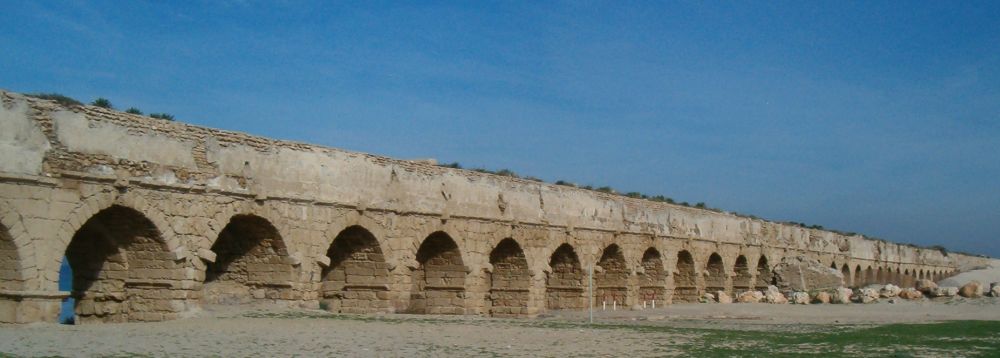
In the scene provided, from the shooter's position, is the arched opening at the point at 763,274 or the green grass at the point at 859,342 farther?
the arched opening at the point at 763,274

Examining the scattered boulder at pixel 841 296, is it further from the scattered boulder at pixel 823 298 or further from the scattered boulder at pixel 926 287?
the scattered boulder at pixel 926 287

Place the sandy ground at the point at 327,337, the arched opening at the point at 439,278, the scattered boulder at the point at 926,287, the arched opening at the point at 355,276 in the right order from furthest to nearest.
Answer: the scattered boulder at the point at 926,287, the arched opening at the point at 439,278, the arched opening at the point at 355,276, the sandy ground at the point at 327,337

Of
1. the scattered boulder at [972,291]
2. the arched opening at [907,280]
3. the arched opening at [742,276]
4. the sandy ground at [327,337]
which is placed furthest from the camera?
the arched opening at [907,280]

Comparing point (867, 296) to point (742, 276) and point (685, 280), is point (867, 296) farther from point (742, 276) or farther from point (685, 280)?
point (742, 276)

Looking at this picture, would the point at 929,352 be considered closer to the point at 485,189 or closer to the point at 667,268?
the point at 485,189

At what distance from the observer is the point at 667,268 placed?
27.0 meters

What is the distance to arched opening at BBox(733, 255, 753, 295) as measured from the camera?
32344 millimetres

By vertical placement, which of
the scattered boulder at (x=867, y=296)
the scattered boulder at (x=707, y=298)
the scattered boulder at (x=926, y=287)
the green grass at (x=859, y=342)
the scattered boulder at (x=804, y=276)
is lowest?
the green grass at (x=859, y=342)

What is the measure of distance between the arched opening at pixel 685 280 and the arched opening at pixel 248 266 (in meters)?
15.6

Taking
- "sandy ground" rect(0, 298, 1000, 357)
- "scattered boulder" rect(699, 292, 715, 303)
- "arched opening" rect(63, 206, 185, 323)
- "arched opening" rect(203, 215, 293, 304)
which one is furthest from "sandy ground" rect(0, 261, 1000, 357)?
"scattered boulder" rect(699, 292, 715, 303)

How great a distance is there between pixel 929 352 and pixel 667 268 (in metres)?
16.0

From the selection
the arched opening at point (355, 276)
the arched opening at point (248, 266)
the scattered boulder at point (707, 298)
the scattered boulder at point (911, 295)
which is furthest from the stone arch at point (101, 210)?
the scattered boulder at point (911, 295)

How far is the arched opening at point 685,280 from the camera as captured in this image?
28234 mm

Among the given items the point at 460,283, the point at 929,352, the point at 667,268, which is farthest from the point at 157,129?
the point at 667,268
